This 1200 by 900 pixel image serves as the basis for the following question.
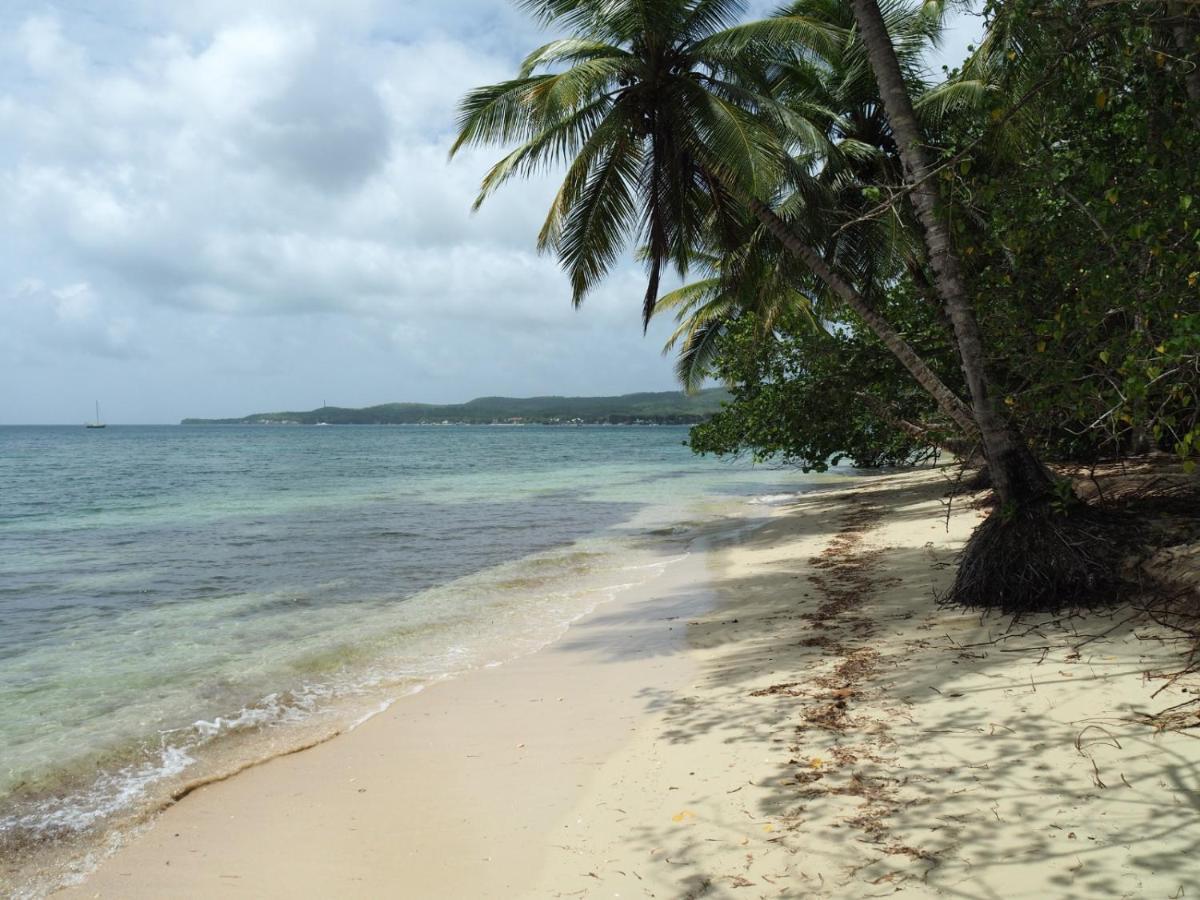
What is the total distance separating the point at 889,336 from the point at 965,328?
129cm

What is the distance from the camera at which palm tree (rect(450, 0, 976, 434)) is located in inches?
379

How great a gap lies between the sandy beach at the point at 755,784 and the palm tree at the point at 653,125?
5035 millimetres

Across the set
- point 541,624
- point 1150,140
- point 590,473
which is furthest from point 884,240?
point 590,473

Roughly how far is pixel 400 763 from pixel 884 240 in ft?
35.0

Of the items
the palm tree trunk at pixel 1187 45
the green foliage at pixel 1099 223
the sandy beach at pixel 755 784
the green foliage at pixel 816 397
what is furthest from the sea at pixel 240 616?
the palm tree trunk at pixel 1187 45

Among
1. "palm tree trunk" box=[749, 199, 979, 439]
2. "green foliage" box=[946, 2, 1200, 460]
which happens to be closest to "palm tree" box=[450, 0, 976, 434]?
"palm tree trunk" box=[749, 199, 979, 439]

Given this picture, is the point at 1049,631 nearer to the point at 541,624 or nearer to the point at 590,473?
the point at 541,624

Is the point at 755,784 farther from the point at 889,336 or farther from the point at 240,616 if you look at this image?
the point at 240,616

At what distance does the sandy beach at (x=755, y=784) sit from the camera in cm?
316

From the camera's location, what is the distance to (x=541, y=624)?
8.98 meters

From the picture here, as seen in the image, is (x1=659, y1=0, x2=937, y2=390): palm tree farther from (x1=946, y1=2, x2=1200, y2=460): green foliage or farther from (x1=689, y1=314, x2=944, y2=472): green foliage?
(x1=946, y1=2, x2=1200, y2=460): green foliage

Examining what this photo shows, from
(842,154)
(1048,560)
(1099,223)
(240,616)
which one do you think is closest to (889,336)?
(1048,560)

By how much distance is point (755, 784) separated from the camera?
3949 mm

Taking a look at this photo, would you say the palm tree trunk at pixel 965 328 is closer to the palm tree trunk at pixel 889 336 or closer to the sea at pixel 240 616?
the palm tree trunk at pixel 889 336
